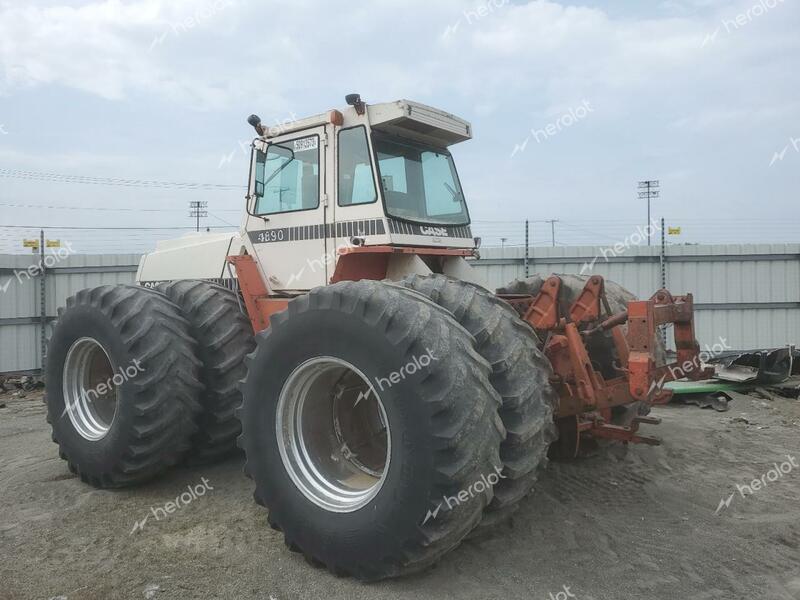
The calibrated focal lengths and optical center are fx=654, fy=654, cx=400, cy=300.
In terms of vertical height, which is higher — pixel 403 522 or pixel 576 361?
pixel 576 361

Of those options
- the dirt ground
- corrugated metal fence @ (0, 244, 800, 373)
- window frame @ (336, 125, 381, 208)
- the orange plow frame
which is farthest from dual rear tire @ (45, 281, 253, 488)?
corrugated metal fence @ (0, 244, 800, 373)

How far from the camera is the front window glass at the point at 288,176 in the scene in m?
5.07

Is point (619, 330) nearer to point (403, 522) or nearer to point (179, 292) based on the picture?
point (403, 522)

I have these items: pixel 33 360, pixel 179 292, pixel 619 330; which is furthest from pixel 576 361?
pixel 33 360

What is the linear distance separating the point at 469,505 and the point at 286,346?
1.37m

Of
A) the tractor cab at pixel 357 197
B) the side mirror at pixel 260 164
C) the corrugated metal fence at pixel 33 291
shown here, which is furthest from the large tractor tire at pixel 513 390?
the corrugated metal fence at pixel 33 291

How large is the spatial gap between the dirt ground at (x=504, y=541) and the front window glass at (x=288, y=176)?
2240mm

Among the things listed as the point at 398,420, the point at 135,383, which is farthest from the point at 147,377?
the point at 398,420

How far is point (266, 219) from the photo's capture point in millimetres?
5352

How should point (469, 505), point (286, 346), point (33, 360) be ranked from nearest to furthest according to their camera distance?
point (469, 505)
point (286, 346)
point (33, 360)

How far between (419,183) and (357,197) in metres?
0.65

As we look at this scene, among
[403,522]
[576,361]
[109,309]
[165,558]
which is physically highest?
[109,309]

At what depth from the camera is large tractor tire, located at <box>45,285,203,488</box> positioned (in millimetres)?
4812

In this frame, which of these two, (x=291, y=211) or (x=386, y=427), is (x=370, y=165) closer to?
(x=291, y=211)
